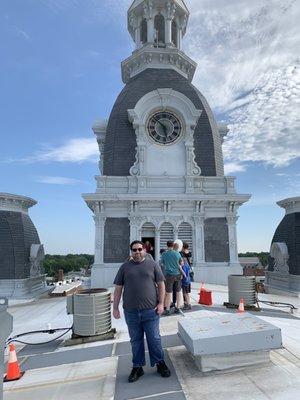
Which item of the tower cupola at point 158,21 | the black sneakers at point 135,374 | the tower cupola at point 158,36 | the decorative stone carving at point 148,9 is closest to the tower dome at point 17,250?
the tower cupola at point 158,36

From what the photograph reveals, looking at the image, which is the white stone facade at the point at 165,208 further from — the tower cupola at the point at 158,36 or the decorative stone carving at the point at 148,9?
the decorative stone carving at the point at 148,9

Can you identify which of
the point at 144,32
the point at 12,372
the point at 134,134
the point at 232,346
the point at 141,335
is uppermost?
the point at 144,32

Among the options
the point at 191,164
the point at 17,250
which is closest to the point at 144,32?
the point at 191,164

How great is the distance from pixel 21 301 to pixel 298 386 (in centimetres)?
1928

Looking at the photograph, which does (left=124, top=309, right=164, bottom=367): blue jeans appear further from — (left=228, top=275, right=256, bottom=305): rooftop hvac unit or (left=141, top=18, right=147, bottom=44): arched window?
(left=141, top=18, right=147, bottom=44): arched window

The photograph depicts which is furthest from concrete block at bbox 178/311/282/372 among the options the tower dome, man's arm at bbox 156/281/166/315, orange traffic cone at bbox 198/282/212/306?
the tower dome

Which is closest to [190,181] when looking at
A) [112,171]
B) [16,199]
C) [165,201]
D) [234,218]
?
[165,201]

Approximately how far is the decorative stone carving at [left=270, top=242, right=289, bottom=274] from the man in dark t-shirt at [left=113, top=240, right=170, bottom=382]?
21581 millimetres

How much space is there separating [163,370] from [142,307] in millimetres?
996

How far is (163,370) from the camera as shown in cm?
519

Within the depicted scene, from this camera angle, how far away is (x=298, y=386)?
4543 millimetres

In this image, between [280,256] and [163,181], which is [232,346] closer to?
[163,181]

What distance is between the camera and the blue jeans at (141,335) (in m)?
5.26

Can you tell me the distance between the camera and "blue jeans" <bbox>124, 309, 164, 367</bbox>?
5.26m
